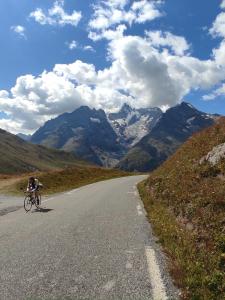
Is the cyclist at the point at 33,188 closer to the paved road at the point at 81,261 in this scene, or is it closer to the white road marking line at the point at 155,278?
the paved road at the point at 81,261

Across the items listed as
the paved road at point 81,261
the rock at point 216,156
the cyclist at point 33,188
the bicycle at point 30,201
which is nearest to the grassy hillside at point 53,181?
the cyclist at point 33,188

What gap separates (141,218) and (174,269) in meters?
8.66

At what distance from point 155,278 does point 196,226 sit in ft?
15.5

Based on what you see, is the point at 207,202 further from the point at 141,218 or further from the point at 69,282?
A: the point at 69,282

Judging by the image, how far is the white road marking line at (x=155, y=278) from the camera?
769 centimetres

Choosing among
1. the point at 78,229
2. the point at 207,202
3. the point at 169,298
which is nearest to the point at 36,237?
the point at 78,229

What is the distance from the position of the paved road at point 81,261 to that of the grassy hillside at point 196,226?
17.7 inches

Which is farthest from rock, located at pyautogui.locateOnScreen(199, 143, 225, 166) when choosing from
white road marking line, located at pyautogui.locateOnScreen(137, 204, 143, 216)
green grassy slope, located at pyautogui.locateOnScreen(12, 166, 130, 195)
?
green grassy slope, located at pyautogui.locateOnScreen(12, 166, 130, 195)

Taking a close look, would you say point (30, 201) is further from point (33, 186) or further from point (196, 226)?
point (196, 226)

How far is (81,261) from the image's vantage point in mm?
10141

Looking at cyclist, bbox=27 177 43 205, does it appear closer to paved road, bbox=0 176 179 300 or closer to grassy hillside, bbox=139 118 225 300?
grassy hillside, bbox=139 118 225 300

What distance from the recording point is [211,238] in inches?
439

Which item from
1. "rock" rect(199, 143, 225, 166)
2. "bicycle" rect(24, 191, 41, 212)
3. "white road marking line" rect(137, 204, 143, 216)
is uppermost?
"rock" rect(199, 143, 225, 166)

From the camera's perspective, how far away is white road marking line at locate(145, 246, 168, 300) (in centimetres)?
769
